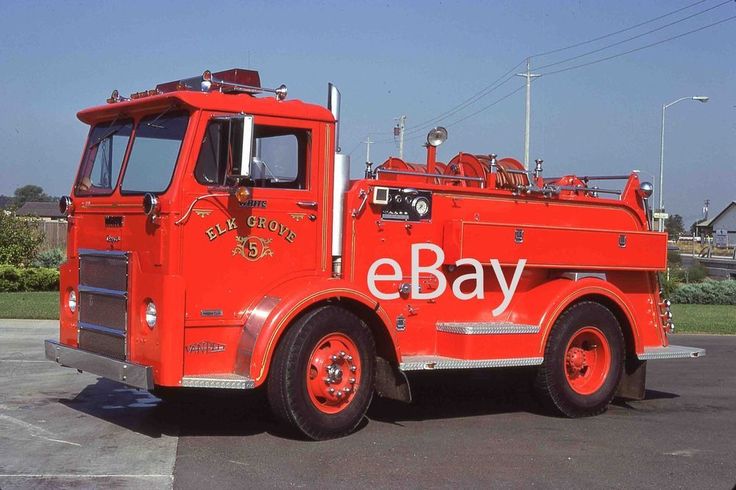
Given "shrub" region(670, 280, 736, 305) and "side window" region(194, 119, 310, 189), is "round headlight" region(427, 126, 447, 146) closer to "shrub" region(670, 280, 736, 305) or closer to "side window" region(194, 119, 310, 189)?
"side window" region(194, 119, 310, 189)

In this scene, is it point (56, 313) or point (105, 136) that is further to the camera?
point (56, 313)

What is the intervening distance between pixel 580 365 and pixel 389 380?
7.18ft

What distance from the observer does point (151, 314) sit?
726 cm

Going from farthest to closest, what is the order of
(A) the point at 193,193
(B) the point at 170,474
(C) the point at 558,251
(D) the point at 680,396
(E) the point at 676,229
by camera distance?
(E) the point at 676,229 → (D) the point at 680,396 → (C) the point at 558,251 → (A) the point at 193,193 → (B) the point at 170,474

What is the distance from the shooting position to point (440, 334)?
857 centimetres

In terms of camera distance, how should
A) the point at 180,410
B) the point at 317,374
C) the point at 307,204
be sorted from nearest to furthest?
the point at 317,374 → the point at 307,204 → the point at 180,410

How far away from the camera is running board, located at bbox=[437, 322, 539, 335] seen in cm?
842

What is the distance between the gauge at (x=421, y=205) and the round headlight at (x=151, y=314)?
2.49m

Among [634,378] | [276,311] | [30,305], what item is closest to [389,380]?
[276,311]

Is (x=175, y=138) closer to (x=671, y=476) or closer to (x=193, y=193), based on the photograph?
(x=193, y=193)

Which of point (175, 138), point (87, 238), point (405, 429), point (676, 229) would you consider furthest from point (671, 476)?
point (676, 229)

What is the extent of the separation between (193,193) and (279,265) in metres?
0.96

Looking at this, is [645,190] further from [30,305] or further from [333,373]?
[30,305]

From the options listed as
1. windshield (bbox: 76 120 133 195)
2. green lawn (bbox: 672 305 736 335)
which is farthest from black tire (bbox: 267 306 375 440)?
green lawn (bbox: 672 305 736 335)
